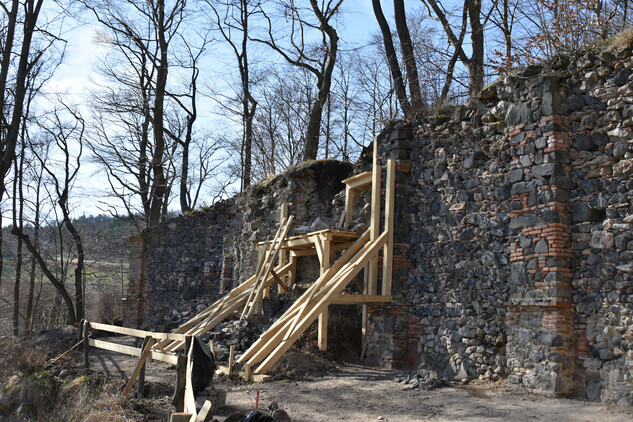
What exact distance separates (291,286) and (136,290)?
27.4 feet

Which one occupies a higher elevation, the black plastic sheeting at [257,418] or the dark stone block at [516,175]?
the dark stone block at [516,175]

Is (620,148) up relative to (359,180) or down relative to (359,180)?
down

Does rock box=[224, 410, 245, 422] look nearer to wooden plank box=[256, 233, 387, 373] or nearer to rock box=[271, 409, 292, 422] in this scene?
rock box=[271, 409, 292, 422]

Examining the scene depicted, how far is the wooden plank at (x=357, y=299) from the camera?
30.8 feet

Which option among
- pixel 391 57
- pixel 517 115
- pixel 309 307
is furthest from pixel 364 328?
pixel 391 57

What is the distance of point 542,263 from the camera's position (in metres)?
7.48

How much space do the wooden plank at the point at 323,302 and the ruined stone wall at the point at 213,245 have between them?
2606mm

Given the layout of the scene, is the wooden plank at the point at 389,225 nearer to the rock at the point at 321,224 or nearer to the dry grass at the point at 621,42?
the rock at the point at 321,224

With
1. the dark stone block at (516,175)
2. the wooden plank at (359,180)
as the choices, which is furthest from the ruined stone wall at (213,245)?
the dark stone block at (516,175)


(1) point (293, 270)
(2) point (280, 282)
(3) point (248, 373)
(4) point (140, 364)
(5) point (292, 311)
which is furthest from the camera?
(1) point (293, 270)

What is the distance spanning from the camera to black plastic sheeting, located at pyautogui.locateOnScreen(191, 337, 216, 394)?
21.7ft

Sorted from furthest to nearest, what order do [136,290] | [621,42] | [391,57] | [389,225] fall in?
1. [136,290]
2. [391,57]
3. [389,225]
4. [621,42]

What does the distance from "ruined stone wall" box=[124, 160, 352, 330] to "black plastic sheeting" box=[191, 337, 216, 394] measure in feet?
18.2

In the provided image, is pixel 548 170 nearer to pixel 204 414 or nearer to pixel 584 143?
pixel 584 143
